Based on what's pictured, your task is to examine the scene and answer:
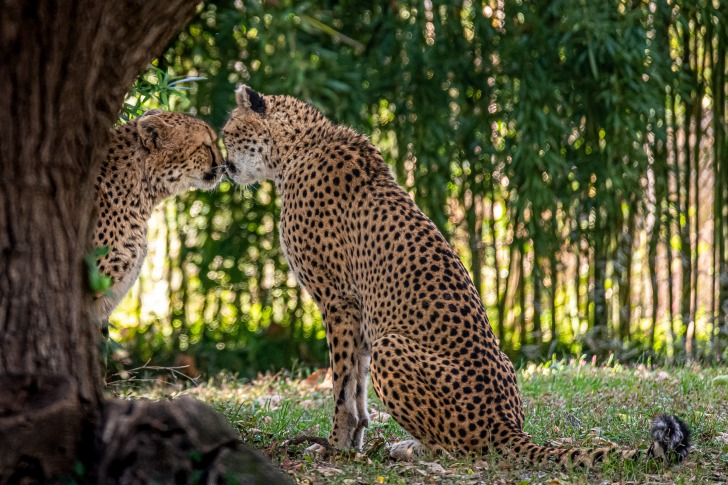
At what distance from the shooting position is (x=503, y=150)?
6.29 meters

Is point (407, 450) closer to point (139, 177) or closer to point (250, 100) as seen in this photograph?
point (139, 177)

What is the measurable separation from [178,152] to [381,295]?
1000mm

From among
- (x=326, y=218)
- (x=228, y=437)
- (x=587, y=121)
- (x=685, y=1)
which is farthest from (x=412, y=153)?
(x=228, y=437)

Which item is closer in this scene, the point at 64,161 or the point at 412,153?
the point at 64,161

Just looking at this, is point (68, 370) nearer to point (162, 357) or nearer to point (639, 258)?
point (162, 357)

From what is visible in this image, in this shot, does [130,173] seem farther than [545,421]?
No

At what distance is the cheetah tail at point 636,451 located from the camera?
3.02 metres

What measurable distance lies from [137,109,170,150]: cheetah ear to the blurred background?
1.80 m

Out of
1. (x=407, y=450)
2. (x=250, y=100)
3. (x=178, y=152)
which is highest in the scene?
(x=250, y=100)

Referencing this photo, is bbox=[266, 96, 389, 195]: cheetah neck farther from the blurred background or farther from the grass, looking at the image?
the blurred background

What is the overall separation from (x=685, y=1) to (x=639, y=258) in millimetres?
1972

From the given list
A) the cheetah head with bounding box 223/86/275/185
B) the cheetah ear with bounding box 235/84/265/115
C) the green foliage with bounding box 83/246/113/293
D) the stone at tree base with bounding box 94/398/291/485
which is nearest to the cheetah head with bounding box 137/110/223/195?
the cheetah head with bounding box 223/86/275/185

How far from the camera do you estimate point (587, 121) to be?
247 inches

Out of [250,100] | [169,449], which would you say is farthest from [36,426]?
[250,100]
